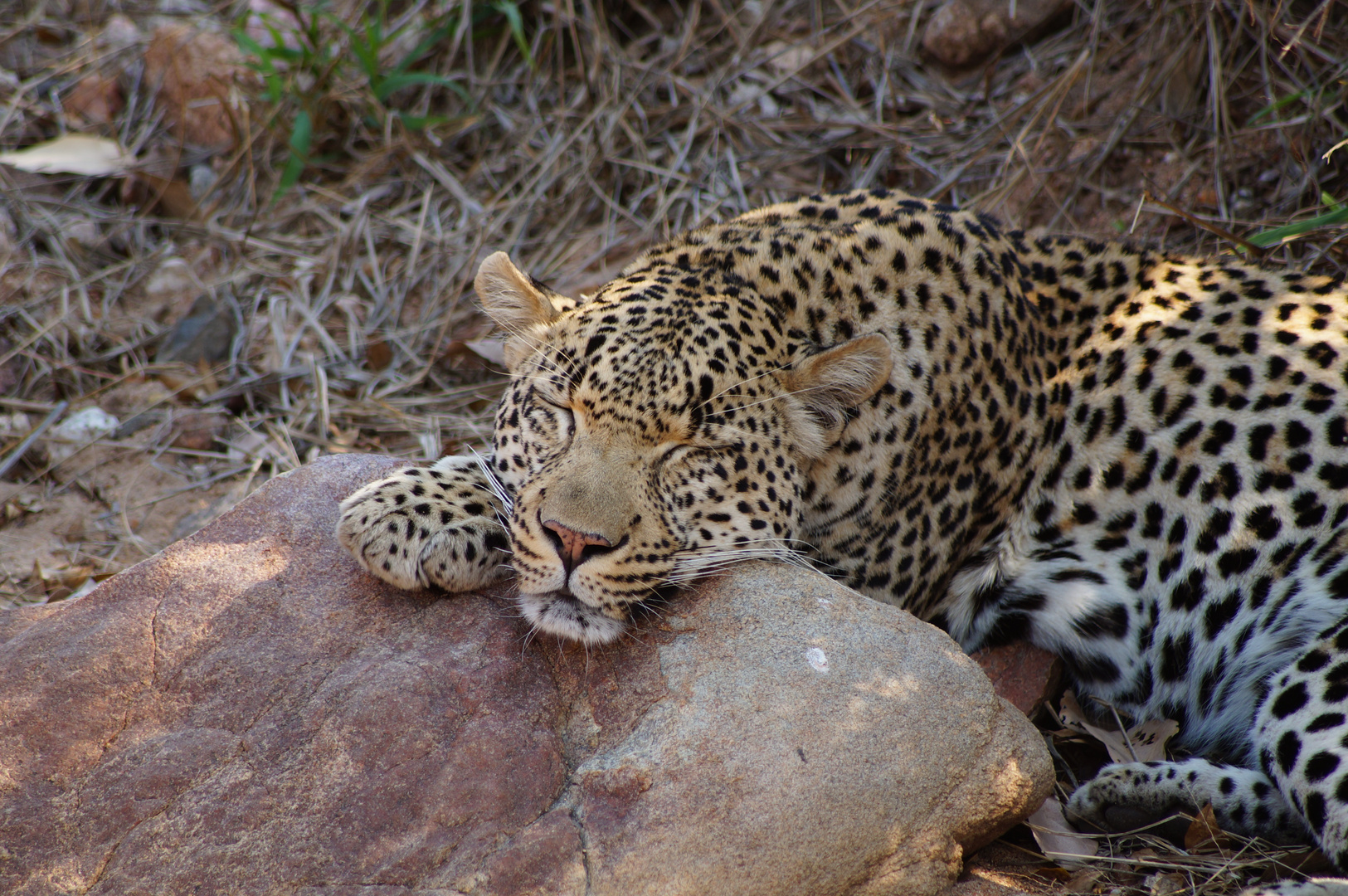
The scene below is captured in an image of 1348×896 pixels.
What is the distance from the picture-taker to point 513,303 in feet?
16.2

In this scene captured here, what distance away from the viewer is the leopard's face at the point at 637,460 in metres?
4.05

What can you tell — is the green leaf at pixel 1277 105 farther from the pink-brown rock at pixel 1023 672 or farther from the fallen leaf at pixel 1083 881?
the fallen leaf at pixel 1083 881

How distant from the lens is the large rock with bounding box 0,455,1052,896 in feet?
11.7

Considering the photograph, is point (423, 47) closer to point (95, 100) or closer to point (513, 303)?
point (95, 100)

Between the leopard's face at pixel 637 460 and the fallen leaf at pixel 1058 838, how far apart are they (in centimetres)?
142

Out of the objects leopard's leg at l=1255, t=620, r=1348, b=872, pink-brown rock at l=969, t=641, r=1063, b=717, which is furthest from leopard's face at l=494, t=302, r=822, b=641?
leopard's leg at l=1255, t=620, r=1348, b=872

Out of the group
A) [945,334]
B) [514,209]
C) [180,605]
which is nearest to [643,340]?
[945,334]

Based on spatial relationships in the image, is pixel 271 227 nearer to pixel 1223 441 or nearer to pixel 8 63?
pixel 8 63

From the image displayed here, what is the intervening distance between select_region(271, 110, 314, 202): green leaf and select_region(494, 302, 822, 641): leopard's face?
5515 millimetres

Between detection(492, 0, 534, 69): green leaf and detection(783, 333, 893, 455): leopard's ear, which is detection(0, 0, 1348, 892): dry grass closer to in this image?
detection(492, 0, 534, 69): green leaf

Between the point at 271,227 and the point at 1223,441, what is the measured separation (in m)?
7.51

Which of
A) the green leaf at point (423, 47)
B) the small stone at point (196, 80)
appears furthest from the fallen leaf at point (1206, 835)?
the small stone at point (196, 80)

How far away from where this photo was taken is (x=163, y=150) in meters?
10.1

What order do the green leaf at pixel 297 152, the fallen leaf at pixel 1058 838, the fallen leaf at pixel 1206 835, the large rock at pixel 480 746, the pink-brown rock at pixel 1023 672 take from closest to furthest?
the large rock at pixel 480 746 < the fallen leaf at pixel 1058 838 < the fallen leaf at pixel 1206 835 < the pink-brown rock at pixel 1023 672 < the green leaf at pixel 297 152
